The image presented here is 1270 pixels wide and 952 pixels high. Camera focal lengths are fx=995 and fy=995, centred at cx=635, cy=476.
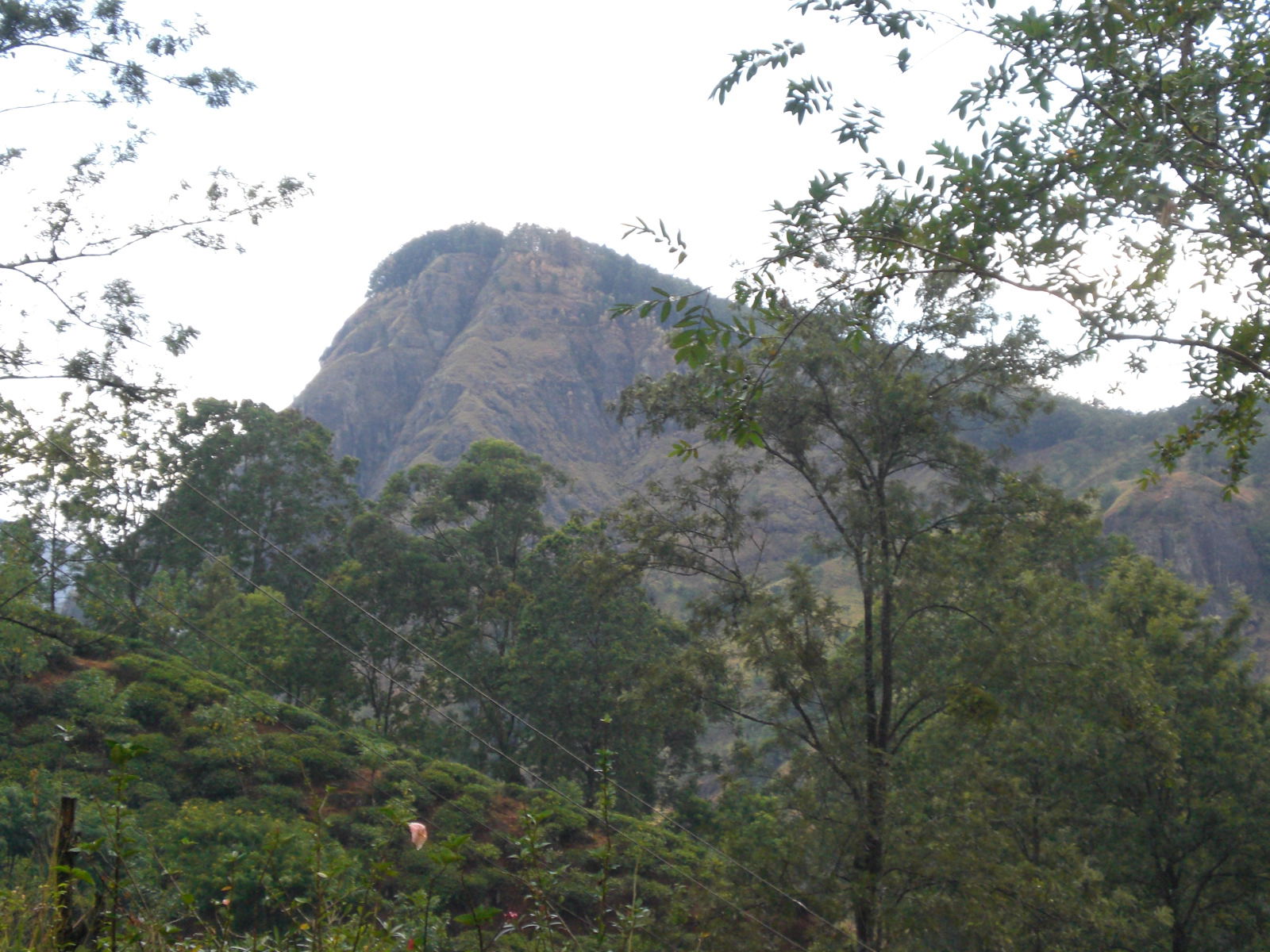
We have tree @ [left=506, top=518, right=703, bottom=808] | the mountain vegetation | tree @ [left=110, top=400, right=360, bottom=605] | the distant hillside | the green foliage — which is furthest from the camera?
the green foliage

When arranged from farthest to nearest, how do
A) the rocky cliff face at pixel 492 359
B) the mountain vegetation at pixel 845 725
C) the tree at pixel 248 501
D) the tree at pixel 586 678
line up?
the rocky cliff face at pixel 492 359 → the tree at pixel 248 501 → the tree at pixel 586 678 → the mountain vegetation at pixel 845 725

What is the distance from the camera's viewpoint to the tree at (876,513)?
12.5 metres

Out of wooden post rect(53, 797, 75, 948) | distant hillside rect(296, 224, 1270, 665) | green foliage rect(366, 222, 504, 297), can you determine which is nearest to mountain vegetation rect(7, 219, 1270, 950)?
wooden post rect(53, 797, 75, 948)

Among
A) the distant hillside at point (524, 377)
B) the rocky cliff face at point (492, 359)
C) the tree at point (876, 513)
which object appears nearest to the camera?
the tree at point (876, 513)

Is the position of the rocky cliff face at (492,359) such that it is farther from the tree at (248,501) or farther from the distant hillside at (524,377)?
the tree at (248,501)

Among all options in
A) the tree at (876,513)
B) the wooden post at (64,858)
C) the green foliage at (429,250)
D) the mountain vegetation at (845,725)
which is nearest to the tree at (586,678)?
the mountain vegetation at (845,725)

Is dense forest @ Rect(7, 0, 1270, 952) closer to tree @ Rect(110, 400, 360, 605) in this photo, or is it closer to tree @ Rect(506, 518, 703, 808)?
tree @ Rect(506, 518, 703, 808)

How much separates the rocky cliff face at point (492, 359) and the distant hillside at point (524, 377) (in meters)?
0.20

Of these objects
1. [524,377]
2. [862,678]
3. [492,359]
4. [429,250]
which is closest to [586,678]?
[862,678]

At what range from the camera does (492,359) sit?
120000 mm

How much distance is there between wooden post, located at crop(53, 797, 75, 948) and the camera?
322cm

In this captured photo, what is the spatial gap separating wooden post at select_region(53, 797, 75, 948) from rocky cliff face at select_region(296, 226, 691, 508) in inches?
3603

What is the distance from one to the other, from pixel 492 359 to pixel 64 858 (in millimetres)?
118601

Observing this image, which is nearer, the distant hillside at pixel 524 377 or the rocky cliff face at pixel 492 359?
the distant hillside at pixel 524 377
